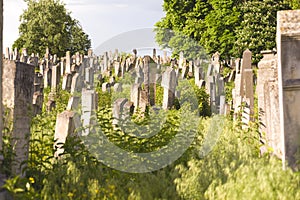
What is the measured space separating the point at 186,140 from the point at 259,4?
31.9 m

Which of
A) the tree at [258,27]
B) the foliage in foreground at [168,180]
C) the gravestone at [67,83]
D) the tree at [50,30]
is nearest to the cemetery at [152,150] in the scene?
the foliage in foreground at [168,180]

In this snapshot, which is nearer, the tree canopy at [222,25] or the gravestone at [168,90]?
the gravestone at [168,90]

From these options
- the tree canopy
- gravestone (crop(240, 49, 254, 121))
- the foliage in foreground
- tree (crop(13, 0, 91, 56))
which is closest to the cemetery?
the foliage in foreground

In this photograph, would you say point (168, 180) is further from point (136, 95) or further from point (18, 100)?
point (136, 95)

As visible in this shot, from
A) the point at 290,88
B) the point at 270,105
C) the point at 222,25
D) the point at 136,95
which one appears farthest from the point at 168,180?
the point at 222,25

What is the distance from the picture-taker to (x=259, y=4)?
3884 centimetres

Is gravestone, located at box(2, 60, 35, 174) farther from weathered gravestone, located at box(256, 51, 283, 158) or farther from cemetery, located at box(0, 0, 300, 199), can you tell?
weathered gravestone, located at box(256, 51, 283, 158)

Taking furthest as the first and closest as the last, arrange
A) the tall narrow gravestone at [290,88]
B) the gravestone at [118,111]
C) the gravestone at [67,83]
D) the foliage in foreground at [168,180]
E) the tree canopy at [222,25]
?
the tree canopy at [222,25]
the gravestone at [67,83]
the gravestone at [118,111]
the tall narrow gravestone at [290,88]
the foliage in foreground at [168,180]

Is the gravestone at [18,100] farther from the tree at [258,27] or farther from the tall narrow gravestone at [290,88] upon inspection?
the tree at [258,27]

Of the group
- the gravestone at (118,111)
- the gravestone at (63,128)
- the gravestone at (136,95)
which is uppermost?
the gravestone at (136,95)

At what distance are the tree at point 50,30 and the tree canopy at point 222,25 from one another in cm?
1203

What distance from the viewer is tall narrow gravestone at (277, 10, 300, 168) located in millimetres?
6656

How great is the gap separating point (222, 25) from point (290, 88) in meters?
36.4

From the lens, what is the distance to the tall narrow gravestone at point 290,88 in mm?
6656
